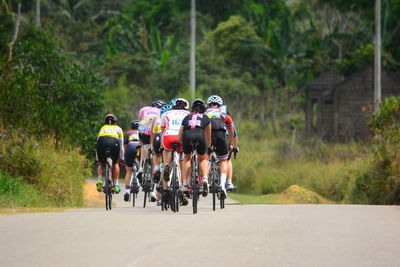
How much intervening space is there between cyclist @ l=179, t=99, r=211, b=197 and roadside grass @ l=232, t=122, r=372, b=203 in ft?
39.2

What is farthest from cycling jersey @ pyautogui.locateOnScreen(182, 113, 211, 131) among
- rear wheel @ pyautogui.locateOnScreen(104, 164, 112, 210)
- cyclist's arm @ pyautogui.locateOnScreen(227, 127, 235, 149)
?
rear wheel @ pyautogui.locateOnScreen(104, 164, 112, 210)

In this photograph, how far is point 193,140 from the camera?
15594 mm

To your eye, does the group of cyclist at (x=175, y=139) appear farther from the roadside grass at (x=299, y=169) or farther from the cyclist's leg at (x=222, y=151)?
the roadside grass at (x=299, y=169)

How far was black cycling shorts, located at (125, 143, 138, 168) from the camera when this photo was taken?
2088 cm

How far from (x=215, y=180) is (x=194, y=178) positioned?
2390 mm

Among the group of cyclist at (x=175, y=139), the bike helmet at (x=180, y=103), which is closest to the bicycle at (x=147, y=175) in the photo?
the group of cyclist at (x=175, y=139)

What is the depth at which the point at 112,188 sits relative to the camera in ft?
61.8

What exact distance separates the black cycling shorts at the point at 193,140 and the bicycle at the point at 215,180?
3.29 ft

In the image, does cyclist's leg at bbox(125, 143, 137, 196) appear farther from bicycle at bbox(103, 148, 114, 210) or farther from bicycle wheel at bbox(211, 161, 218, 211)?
bicycle wheel at bbox(211, 161, 218, 211)

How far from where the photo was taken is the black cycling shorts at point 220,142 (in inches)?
679

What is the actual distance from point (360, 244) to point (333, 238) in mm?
599

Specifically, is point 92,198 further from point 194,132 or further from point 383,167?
point 194,132

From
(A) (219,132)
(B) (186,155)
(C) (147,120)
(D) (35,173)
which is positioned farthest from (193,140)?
(D) (35,173)

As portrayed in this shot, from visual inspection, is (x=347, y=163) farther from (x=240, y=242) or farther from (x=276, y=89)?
(x=276, y=89)
